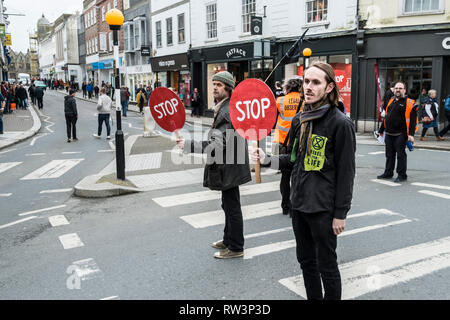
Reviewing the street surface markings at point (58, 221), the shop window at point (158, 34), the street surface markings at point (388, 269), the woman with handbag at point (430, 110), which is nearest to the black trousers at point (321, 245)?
the street surface markings at point (388, 269)

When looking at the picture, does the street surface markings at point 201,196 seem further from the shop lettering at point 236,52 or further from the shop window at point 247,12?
the shop window at point 247,12

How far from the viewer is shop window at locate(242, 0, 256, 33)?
22.0 m

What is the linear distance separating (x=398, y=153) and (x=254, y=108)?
18.1 feet

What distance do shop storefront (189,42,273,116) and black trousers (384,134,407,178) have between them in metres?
11.9

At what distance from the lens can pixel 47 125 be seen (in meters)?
21.4

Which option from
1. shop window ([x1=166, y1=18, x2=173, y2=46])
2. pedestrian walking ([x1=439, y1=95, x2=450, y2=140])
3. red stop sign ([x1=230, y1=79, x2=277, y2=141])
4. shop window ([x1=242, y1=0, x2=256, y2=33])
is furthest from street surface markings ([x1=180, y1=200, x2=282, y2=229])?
shop window ([x1=166, y1=18, x2=173, y2=46])

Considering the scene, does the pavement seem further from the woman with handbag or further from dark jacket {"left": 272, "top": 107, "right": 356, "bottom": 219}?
dark jacket {"left": 272, "top": 107, "right": 356, "bottom": 219}

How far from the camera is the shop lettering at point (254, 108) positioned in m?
→ 3.72

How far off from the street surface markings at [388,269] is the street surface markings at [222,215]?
1992 millimetres

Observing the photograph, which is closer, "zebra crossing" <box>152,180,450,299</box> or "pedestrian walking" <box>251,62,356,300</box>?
"pedestrian walking" <box>251,62,356,300</box>

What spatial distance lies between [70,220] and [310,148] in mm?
4424

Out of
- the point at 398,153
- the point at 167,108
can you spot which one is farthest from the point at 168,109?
the point at 398,153
